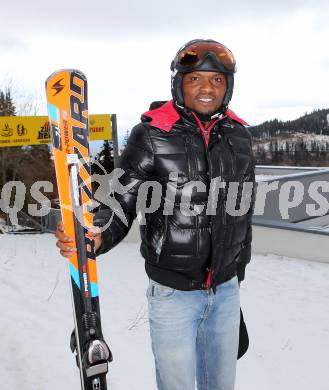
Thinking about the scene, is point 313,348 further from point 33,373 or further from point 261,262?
point 261,262

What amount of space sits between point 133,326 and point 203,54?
175 inches

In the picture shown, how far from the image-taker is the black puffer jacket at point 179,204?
6.96ft

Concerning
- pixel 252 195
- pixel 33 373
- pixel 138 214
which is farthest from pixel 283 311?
pixel 138 214

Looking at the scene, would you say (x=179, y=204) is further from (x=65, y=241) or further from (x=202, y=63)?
(x=202, y=63)

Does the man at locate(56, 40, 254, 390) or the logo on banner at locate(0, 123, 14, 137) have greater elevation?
the logo on banner at locate(0, 123, 14, 137)

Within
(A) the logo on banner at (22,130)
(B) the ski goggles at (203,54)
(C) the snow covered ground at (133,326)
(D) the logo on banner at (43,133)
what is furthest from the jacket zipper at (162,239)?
(A) the logo on banner at (22,130)

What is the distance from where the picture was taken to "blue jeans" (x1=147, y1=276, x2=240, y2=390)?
7.04ft

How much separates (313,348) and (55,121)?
4682 millimetres

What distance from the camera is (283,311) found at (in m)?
6.88

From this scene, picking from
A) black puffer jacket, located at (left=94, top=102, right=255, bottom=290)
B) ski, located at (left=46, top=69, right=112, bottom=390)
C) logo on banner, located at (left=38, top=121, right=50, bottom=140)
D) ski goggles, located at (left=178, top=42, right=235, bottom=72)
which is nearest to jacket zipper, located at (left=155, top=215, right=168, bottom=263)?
black puffer jacket, located at (left=94, top=102, right=255, bottom=290)

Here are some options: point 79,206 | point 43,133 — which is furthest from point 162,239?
point 43,133


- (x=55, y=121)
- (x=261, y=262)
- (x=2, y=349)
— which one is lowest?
(x=261, y=262)

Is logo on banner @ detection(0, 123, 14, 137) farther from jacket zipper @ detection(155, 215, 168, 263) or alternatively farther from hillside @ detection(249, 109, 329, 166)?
hillside @ detection(249, 109, 329, 166)

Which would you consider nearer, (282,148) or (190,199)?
(190,199)
